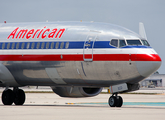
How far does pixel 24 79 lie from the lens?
3123cm

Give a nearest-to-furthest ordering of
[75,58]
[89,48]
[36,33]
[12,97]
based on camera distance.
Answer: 1. [89,48]
2. [75,58]
3. [36,33]
4. [12,97]

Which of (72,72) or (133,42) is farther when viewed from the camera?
(72,72)

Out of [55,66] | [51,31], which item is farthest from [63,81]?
[51,31]

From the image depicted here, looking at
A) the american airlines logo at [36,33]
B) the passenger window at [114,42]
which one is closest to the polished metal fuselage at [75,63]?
the american airlines logo at [36,33]

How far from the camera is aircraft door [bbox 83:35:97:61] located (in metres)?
28.2

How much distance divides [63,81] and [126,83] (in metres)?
4.51

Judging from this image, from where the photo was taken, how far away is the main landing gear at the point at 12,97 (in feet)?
107

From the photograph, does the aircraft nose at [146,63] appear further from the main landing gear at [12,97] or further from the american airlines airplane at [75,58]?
the main landing gear at [12,97]

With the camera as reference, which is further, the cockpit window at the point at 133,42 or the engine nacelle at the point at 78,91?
the engine nacelle at the point at 78,91

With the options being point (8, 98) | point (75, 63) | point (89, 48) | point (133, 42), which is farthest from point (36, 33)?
point (133, 42)

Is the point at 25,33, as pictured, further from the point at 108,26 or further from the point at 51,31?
the point at 108,26

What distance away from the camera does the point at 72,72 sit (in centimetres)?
2909

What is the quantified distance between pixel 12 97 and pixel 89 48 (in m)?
8.17
